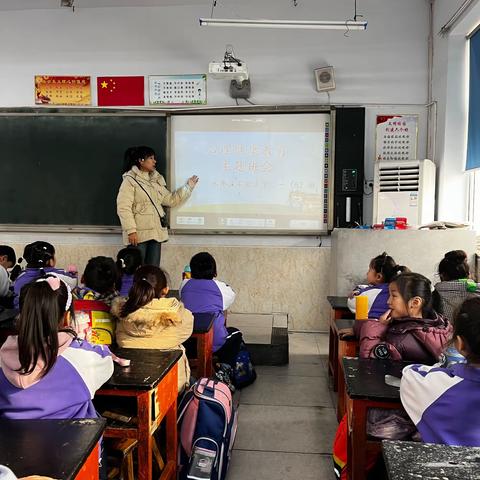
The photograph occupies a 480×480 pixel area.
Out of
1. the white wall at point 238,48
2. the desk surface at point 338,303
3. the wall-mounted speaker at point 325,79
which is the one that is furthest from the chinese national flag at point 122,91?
the desk surface at point 338,303

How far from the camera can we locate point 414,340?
6.08 ft

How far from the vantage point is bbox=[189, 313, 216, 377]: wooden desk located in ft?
8.30

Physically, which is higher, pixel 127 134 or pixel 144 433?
pixel 127 134

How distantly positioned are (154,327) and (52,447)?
3.37 ft

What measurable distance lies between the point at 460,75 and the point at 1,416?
4.22 metres

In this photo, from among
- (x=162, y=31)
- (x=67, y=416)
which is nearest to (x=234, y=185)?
(x=162, y=31)

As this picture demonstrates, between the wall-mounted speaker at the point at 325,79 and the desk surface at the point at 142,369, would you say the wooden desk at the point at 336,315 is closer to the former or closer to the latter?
the desk surface at the point at 142,369

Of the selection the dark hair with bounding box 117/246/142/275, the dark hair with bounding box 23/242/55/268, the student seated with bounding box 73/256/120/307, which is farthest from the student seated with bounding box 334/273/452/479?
the dark hair with bounding box 23/242/55/268

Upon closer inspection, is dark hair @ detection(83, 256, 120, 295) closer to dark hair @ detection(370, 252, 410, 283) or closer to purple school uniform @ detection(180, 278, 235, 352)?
purple school uniform @ detection(180, 278, 235, 352)

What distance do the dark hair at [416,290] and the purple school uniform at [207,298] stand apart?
1265 mm

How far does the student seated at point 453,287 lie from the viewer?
253 cm

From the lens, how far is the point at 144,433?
1626mm

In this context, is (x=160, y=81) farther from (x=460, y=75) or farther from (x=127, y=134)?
(x=460, y=75)

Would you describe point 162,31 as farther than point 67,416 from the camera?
Yes
